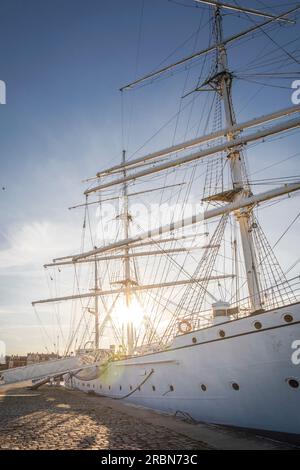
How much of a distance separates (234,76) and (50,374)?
19.8 metres

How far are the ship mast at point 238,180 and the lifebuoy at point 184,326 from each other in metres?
2.30

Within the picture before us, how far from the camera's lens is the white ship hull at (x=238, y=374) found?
25.1 ft

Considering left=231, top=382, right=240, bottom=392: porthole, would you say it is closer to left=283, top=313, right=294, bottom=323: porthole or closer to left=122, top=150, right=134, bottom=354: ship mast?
left=283, top=313, right=294, bottom=323: porthole

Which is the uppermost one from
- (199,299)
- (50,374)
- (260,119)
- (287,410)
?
(260,119)

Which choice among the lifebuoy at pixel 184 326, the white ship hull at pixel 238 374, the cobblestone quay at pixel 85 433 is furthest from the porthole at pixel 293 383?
the lifebuoy at pixel 184 326

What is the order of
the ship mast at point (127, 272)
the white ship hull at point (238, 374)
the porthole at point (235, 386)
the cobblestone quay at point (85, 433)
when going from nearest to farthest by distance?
the cobblestone quay at point (85, 433) → the white ship hull at point (238, 374) → the porthole at point (235, 386) → the ship mast at point (127, 272)

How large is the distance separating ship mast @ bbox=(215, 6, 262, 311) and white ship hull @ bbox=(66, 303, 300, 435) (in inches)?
76.2

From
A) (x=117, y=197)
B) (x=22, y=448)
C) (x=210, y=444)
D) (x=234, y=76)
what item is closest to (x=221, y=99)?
(x=234, y=76)

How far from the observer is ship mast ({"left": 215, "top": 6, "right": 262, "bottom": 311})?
40.8ft

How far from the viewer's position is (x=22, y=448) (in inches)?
251

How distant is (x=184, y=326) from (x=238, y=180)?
23.2 feet

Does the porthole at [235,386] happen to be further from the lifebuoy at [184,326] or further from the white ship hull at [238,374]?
the lifebuoy at [184,326]
